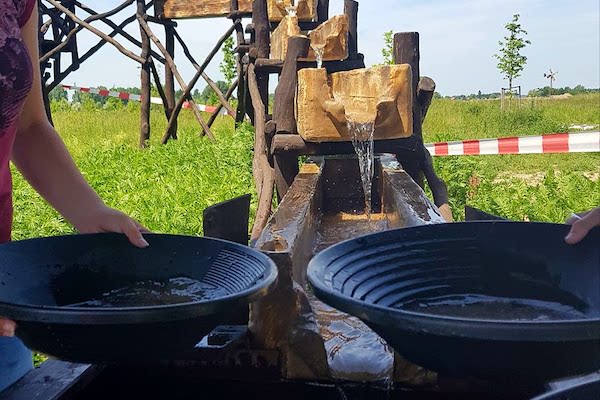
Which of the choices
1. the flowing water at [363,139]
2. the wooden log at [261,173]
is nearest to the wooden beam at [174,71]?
the wooden log at [261,173]

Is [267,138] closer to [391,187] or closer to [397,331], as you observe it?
[391,187]

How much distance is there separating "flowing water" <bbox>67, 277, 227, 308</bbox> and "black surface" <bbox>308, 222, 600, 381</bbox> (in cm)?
31

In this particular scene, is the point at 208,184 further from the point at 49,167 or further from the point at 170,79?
the point at 170,79

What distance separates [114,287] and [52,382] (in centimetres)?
31

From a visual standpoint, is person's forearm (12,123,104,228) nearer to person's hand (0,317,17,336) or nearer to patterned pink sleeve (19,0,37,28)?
patterned pink sleeve (19,0,37,28)

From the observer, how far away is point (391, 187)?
4.41 meters

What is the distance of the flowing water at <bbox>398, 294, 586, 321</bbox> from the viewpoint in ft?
4.37

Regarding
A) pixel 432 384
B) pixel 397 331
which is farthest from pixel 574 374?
pixel 432 384

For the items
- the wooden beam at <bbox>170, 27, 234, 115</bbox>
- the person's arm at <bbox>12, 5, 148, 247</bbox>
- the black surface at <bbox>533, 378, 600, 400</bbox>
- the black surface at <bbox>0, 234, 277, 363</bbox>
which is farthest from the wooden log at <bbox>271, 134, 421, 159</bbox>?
the wooden beam at <bbox>170, 27, 234, 115</bbox>

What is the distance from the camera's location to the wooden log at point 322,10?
771cm

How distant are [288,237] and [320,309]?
51 centimetres

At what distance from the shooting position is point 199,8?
943 centimetres

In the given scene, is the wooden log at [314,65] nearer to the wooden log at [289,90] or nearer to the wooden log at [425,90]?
the wooden log at [289,90]

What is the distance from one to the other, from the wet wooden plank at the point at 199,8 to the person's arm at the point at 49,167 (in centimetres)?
768
